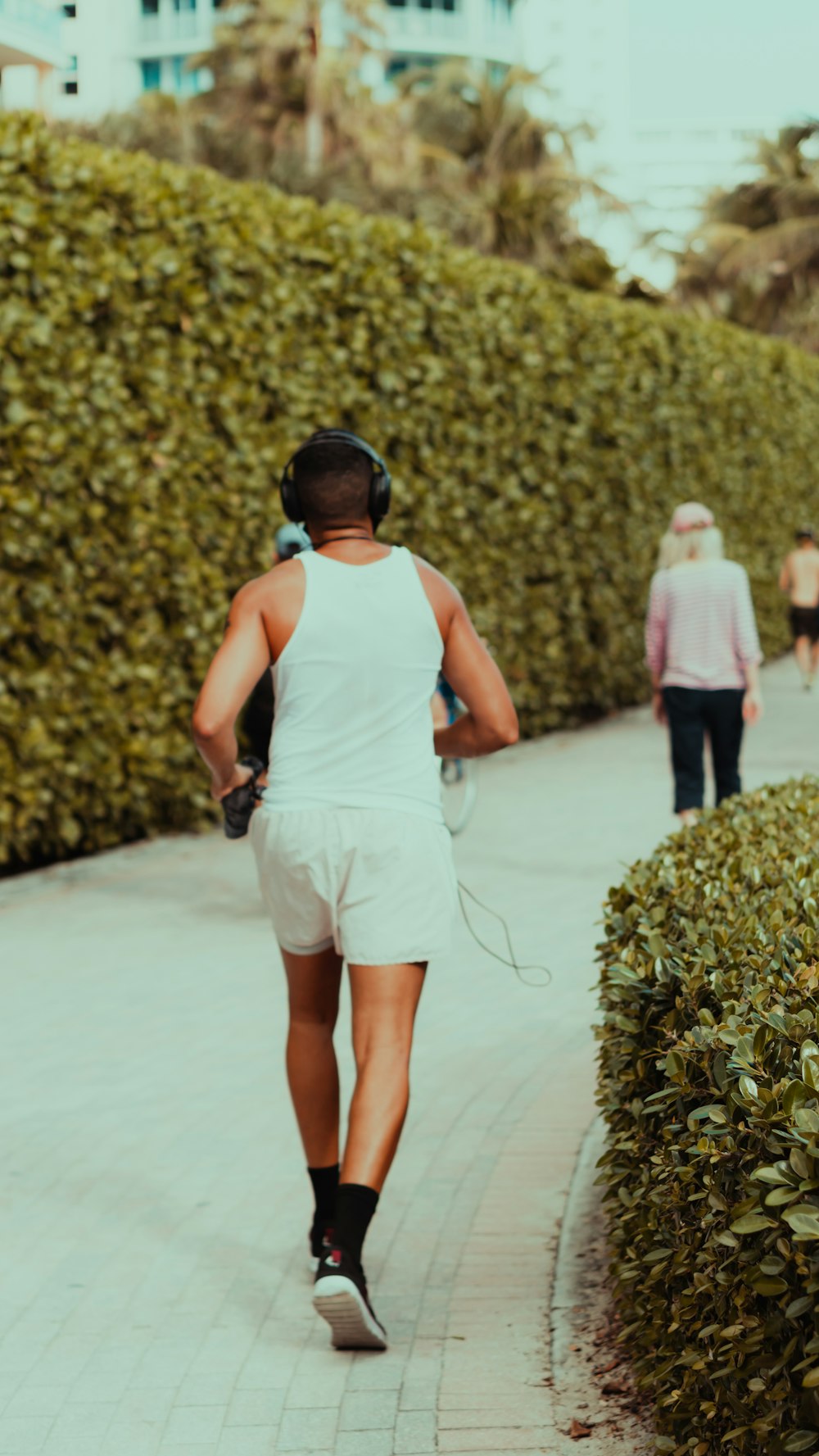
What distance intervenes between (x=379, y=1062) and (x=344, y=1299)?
1.71 feet

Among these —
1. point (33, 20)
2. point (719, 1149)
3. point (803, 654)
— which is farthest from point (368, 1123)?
point (803, 654)

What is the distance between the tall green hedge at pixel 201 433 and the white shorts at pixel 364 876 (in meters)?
5.50

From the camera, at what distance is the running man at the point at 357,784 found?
12.9ft

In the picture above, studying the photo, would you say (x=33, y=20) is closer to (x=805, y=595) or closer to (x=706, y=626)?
(x=706, y=626)

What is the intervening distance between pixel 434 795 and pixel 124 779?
6.50 meters

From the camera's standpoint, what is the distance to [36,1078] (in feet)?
20.3

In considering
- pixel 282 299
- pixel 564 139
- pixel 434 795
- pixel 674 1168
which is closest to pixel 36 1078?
pixel 434 795

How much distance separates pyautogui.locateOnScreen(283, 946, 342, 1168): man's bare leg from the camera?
4.19 meters

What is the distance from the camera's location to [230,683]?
3.88 metres

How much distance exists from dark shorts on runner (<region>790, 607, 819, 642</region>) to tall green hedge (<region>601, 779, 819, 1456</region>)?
1618cm

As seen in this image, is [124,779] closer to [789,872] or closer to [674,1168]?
[789,872]

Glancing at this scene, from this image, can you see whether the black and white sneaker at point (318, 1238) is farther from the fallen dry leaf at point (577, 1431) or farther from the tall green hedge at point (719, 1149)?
the fallen dry leaf at point (577, 1431)

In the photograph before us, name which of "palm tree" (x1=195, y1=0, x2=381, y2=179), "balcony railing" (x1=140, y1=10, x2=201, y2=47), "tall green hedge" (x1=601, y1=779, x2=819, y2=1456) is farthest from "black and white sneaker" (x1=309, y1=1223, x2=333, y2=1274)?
"balcony railing" (x1=140, y1=10, x2=201, y2=47)

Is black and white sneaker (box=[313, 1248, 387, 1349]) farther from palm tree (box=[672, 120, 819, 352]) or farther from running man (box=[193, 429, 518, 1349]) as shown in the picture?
palm tree (box=[672, 120, 819, 352])
